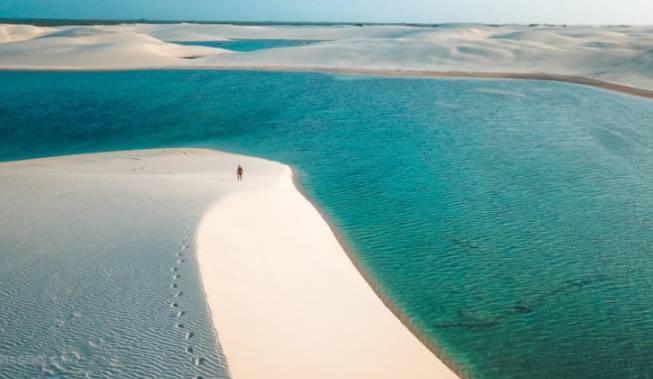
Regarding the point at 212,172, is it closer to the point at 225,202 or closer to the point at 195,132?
the point at 225,202

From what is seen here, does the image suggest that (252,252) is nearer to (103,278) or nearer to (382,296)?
(382,296)

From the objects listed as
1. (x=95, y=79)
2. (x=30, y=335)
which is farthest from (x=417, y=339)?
(x=95, y=79)

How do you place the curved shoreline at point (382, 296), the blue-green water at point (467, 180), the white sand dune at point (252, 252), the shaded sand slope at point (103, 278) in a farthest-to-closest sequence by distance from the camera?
the blue-green water at point (467, 180), the curved shoreline at point (382, 296), the white sand dune at point (252, 252), the shaded sand slope at point (103, 278)

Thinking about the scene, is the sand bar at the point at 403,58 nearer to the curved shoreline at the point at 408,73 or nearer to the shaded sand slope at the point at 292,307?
the curved shoreline at the point at 408,73

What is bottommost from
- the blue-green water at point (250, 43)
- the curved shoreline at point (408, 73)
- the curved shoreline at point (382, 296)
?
the curved shoreline at point (382, 296)

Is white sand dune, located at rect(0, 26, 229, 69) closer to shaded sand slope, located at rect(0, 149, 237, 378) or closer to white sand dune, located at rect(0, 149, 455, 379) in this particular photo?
white sand dune, located at rect(0, 149, 455, 379)

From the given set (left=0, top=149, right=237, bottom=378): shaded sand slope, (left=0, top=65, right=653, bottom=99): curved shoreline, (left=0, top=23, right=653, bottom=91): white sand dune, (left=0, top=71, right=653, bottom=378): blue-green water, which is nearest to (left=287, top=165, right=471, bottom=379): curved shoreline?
(left=0, top=71, right=653, bottom=378): blue-green water

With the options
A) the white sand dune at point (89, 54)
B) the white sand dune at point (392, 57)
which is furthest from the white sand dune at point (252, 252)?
the white sand dune at point (89, 54)
